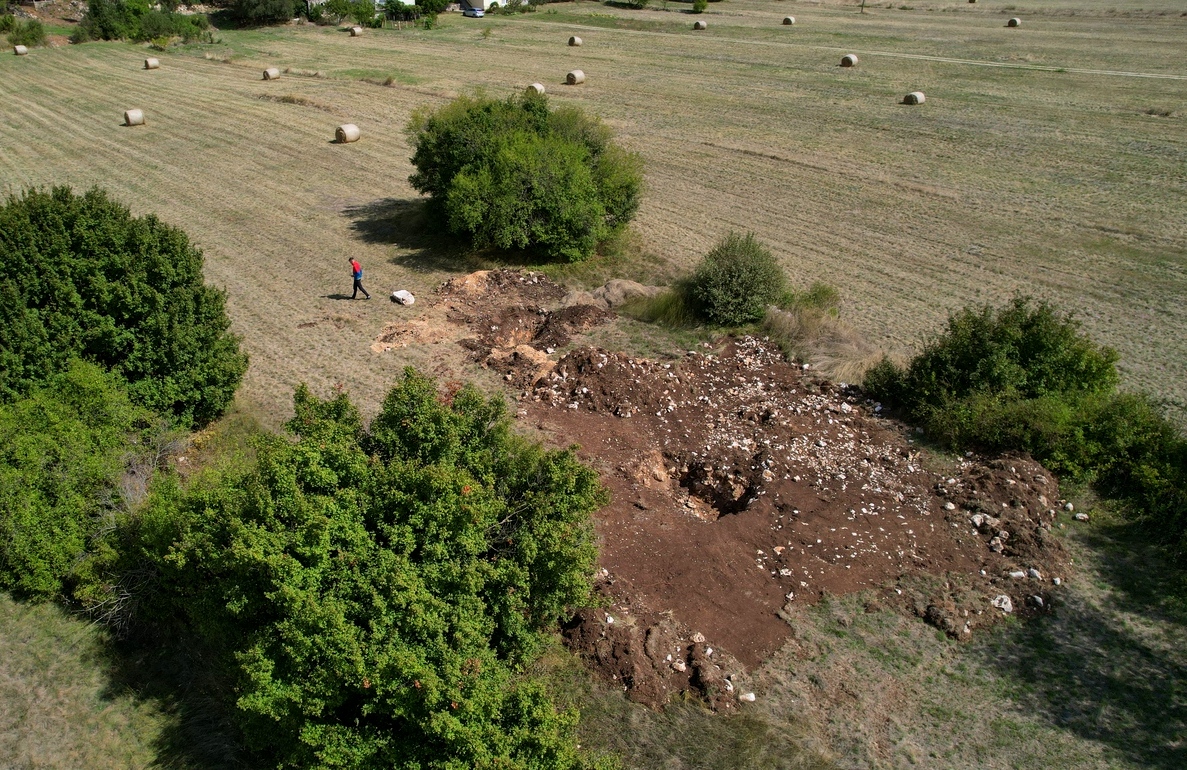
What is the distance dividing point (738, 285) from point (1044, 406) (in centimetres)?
624

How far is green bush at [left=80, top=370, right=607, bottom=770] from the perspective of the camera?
741cm

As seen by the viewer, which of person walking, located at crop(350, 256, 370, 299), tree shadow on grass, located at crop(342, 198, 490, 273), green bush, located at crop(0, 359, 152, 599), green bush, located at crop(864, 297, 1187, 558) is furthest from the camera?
tree shadow on grass, located at crop(342, 198, 490, 273)

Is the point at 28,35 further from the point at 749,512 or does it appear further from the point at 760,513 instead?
the point at 760,513

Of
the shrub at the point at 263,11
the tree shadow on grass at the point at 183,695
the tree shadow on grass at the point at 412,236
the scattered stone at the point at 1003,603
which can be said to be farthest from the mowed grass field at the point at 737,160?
the shrub at the point at 263,11

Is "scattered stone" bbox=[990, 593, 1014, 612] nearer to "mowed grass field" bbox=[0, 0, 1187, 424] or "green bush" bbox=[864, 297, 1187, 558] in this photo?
"green bush" bbox=[864, 297, 1187, 558]

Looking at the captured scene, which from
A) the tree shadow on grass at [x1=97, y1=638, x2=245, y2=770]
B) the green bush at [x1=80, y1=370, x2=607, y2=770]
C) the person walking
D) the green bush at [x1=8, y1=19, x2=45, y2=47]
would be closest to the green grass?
the tree shadow on grass at [x1=97, y1=638, x2=245, y2=770]

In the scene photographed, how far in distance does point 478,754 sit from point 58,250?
11.6 m

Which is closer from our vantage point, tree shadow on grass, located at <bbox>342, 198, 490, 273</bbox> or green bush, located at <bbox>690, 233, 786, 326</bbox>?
green bush, located at <bbox>690, 233, 786, 326</bbox>

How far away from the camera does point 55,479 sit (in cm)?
1102

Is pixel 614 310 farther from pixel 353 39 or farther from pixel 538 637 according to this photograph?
pixel 353 39

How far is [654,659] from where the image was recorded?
949cm

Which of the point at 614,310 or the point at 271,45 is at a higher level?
the point at 271,45

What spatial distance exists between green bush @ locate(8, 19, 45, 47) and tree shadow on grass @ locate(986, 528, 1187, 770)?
62883mm

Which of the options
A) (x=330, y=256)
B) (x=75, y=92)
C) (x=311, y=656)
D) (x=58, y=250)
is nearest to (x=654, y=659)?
(x=311, y=656)
